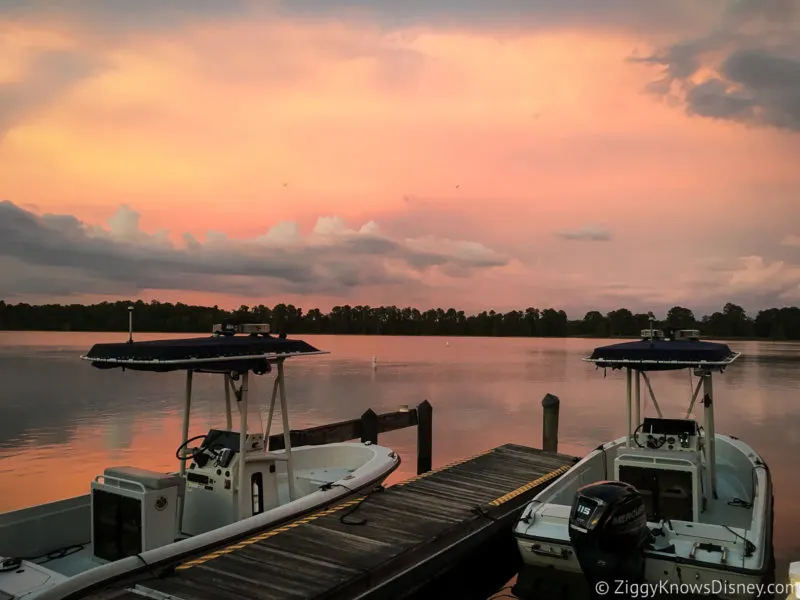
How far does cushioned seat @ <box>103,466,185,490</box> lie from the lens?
21.1ft

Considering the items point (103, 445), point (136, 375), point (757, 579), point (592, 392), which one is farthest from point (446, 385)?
point (757, 579)

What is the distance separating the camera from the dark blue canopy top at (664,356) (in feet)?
26.5

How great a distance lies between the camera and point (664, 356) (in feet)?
26.5

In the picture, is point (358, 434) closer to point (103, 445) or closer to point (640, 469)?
point (640, 469)

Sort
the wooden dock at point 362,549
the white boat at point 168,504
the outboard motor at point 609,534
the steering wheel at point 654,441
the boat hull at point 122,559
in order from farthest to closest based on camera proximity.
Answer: the steering wheel at point 654,441 → the white boat at point 168,504 → the outboard motor at point 609,534 → the wooden dock at point 362,549 → the boat hull at point 122,559

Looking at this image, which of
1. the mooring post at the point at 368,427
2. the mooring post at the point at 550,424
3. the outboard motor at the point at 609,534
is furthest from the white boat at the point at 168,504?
the mooring post at the point at 550,424

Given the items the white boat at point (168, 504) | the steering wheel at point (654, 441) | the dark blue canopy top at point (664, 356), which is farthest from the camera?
the steering wheel at point (654, 441)

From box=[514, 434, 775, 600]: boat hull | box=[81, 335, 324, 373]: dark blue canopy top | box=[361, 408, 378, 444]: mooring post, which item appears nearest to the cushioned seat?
box=[81, 335, 324, 373]: dark blue canopy top

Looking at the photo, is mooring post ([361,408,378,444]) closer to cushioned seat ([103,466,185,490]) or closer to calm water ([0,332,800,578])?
calm water ([0,332,800,578])

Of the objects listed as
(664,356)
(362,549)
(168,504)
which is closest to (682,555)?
(664,356)

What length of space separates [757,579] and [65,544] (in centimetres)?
695

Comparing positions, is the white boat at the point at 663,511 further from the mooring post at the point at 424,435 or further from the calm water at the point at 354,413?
the mooring post at the point at 424,435

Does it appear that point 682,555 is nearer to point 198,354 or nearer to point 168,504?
point 168,504

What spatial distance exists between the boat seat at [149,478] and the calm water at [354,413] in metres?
2.25
